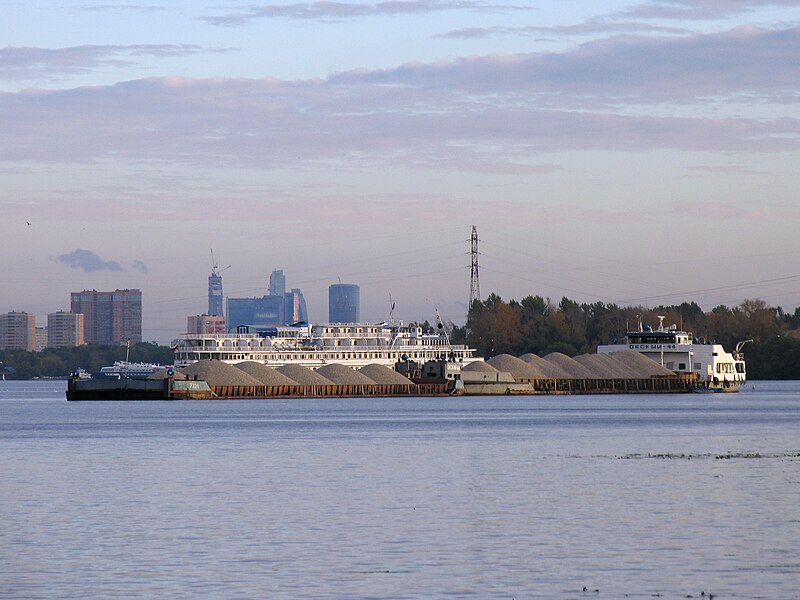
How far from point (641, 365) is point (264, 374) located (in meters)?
50.4

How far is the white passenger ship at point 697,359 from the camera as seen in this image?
19100cm

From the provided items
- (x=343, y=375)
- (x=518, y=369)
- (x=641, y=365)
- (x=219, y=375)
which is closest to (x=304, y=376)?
(x=343, y=375)

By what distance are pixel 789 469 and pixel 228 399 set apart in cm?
13002

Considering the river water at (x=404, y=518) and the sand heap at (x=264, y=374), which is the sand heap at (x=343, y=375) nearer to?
the sand heap at (x=264, y=374)

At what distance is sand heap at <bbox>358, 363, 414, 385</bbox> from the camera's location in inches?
7343

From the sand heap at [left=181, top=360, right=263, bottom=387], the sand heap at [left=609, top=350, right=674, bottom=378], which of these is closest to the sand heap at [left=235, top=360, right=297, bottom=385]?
the sand heap at [left=181, top=360, right=263, bottom=387]

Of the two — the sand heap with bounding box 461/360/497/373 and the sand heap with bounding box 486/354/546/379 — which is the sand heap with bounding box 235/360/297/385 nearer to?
the sand heap with bounding box 461/360/497/373

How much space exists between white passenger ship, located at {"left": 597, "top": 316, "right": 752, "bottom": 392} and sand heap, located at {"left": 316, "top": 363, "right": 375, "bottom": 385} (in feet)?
127

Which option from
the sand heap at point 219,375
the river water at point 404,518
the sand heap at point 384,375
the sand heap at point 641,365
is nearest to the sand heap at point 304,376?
the sand heap at point 384,375

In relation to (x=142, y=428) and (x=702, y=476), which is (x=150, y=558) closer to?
(x=702, y=476)

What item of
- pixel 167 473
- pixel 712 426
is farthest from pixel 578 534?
pixel 712 426

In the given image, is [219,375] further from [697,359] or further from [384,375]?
[697,359]

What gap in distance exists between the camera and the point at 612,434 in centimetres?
8231

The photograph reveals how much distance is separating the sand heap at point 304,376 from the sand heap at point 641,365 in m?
39.9
